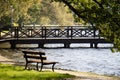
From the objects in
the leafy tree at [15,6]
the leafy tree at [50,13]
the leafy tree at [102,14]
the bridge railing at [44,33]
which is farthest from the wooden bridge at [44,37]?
the leafy tree at [102,14]

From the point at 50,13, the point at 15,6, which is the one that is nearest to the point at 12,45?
the point at 15,6

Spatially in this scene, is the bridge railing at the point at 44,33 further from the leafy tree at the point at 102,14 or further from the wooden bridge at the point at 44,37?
the leafy tree at the point at 102,14

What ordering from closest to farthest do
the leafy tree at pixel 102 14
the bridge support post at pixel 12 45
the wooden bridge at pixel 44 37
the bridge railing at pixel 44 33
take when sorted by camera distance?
the leafy tree at pixel 102 14, the bridge support post at pixel 12 45, the wooden bridge at pixel 44 37, the bridge railing at pixel 44 33

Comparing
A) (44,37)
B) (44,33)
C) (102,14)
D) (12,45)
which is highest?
(102,14)

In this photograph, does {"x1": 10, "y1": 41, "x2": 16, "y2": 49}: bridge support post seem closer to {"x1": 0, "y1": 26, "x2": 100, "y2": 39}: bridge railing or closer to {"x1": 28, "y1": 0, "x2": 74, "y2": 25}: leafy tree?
{"x1": 0, "y1": 26, "x2": 100, "y2": 39}: bridge railing

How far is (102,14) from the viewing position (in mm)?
16594

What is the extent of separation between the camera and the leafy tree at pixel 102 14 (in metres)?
16.3

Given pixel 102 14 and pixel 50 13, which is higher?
pixel 102 14

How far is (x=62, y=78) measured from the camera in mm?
15648

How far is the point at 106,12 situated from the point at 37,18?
61.6m

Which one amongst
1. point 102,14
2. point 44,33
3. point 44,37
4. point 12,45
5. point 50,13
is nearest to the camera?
point 102,14

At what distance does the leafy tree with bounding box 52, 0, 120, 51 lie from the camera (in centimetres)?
1630

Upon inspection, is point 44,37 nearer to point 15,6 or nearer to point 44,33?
point 44,33

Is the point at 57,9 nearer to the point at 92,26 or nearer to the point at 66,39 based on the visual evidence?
the point at 66,39
